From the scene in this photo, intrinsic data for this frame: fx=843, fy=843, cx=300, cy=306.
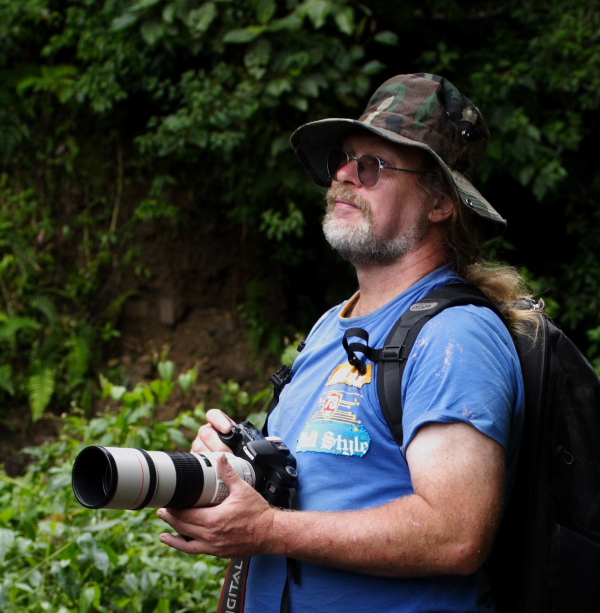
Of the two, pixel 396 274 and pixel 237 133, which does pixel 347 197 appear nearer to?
pixel 396 274

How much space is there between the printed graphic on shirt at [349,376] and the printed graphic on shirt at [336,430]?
3cm

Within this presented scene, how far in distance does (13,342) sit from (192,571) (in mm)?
3723

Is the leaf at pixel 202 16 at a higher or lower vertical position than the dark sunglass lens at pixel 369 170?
higher

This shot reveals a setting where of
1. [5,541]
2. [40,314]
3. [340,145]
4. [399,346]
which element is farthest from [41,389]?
[399,346]

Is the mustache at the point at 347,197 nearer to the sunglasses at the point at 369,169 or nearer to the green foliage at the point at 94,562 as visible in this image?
the sunglasses at the point at 369,169

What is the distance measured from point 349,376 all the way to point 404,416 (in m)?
0.25

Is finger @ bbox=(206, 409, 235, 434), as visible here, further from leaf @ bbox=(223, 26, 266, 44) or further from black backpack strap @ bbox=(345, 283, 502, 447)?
leaf @ bbox=(223, 26, 266, 44)

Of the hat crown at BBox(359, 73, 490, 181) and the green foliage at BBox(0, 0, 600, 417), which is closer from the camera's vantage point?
the hat crown at BBox(359, 73, 490, 181)

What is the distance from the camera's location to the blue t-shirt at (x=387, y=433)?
1857 mm

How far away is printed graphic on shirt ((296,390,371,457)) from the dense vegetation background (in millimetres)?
3040

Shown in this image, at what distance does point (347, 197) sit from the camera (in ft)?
7.92

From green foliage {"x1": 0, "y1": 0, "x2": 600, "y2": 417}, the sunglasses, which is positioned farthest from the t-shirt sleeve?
green foliage {"x1": 0, "y1": 0, "x2": 600, "y2": 417}

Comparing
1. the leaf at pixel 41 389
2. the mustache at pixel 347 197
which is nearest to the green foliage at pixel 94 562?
the mustache at pixel 347 197

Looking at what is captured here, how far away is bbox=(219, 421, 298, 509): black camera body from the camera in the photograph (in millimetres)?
2035
